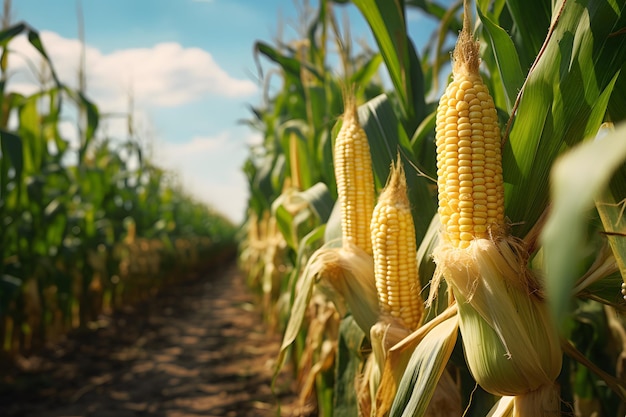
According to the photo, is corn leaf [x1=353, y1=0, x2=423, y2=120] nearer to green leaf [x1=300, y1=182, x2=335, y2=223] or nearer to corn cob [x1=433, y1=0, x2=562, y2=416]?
corn cob [x1=433, y1=0, x2=562, y2=416]

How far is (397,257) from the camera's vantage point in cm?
142

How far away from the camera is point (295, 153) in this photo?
329 cm

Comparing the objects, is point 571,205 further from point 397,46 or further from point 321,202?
point 321,202

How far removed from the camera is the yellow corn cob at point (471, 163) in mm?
1071

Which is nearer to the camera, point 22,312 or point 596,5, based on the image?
point 596,5

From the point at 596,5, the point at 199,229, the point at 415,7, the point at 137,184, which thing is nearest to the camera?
the point at 596,5

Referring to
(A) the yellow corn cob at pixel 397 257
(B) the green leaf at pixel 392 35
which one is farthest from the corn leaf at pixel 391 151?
(A) the yellow corn cob at pixel 397 257

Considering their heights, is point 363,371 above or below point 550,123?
below

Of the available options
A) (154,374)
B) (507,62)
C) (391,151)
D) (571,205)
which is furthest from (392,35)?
(154,374)

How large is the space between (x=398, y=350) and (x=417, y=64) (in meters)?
1.05

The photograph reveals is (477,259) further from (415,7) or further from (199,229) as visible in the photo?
(199,229)

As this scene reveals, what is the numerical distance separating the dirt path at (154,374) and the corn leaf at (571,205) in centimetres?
211

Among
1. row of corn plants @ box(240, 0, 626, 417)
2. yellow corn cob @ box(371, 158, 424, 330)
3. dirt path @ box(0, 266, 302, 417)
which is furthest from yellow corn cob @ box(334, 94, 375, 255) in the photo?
dirt path @ box(0, 266, 302, 417)

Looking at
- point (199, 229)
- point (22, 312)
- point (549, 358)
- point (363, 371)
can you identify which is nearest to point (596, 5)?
point (549, 358)
